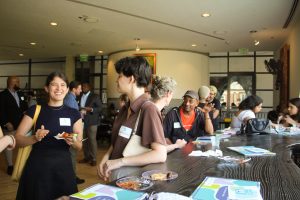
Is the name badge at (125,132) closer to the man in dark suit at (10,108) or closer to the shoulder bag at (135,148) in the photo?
the shoulder bag at (135,148)

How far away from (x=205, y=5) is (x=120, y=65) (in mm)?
4207

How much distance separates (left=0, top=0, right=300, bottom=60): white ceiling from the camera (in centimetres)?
545

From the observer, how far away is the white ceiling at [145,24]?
17.9 ft

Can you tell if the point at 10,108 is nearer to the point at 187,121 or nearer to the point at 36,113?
the point at 36,113

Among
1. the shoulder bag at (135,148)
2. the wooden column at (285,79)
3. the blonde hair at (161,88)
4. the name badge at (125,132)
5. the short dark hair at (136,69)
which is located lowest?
the shoulder bag at (135,148)

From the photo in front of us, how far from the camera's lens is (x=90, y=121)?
18.7ft

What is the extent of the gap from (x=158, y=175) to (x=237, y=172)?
→ 1.58 feet

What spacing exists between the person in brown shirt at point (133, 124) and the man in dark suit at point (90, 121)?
3896mm

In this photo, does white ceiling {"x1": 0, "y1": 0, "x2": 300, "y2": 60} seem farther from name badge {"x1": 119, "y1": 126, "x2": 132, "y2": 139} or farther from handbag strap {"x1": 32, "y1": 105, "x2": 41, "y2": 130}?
name badge {"x1": 119, "y1": 126, "x2": 132, "y2": 139}

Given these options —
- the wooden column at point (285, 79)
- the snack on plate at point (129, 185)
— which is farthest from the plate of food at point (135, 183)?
the wooden column at point (285, 79)

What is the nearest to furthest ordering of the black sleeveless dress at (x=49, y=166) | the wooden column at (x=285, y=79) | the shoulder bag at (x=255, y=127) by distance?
the black sleeveless dress at (x=49, y=166) → the shoulder bag at (x=255, y=127) → the wooden column at (x=285, y=79)

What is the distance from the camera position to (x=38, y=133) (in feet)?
6.58

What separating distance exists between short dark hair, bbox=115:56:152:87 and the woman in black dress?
767 millimetres

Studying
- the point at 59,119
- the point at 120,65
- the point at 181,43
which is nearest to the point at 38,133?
the point at 59,119
